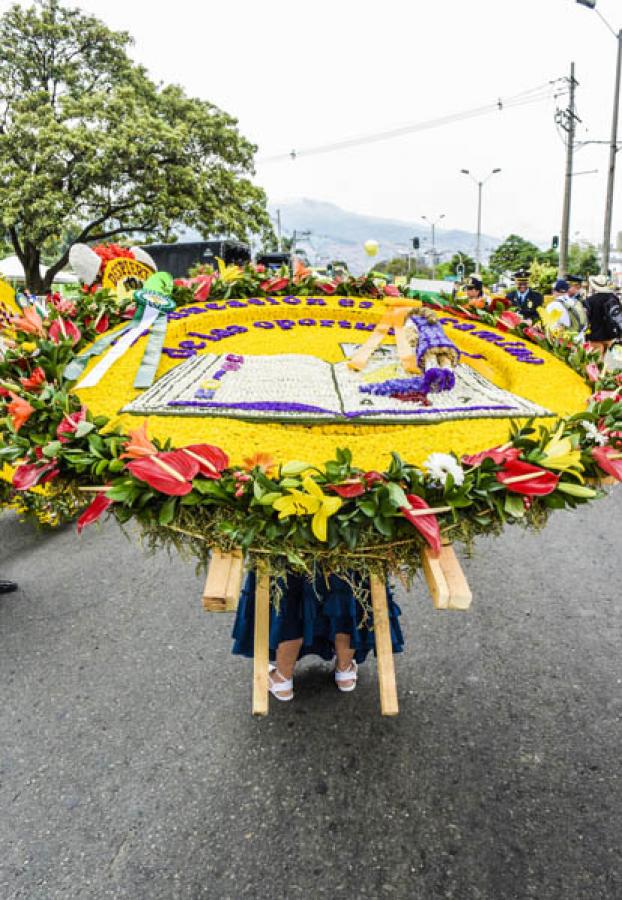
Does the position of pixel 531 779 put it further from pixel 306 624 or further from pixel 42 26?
pixel 42 26

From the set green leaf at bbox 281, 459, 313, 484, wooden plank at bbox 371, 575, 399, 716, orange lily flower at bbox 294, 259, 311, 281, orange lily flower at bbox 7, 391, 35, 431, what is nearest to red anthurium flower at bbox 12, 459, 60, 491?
orange lily flower at bbox 7, 391, 35, 431

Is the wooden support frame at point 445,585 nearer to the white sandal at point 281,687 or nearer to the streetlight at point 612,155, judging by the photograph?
the white sandal at point 281,687

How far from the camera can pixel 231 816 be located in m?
2.17

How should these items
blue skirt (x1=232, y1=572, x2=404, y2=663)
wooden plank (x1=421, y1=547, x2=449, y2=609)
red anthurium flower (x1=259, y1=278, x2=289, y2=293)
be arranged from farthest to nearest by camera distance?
red anthurium flower (x1=259, y1=278, x2=289, y2=293) → blue skirt (x1=232, y1=572, x2=404, y2=663) → wooden plank (x1=421, y1=547, x2=449, y2=609)

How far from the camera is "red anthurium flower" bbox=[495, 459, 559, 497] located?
4.76ft

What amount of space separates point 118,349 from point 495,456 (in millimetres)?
1330

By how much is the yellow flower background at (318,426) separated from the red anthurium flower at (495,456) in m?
0.08

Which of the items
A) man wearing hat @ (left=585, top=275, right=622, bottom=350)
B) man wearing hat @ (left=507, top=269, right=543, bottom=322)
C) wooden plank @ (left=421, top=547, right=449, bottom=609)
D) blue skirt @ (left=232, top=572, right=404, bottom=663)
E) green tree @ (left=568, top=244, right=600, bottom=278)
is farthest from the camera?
green tree @ (left=568, top=244, right=600, bottom=278)

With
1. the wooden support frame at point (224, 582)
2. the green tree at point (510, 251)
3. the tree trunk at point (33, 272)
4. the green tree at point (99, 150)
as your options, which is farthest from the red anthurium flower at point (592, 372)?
the green tree at point (510, 251)

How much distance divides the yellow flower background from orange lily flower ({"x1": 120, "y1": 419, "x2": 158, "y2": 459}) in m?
0.13

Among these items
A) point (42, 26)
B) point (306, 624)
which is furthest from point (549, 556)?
point (42, 26)

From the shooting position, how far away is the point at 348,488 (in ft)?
4.57

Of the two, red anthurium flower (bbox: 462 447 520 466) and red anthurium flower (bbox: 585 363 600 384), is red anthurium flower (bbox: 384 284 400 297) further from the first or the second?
red anthurium flower (bbox: 462 447 520 466)

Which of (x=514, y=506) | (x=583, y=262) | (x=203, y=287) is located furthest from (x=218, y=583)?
(x=583, y=262)
